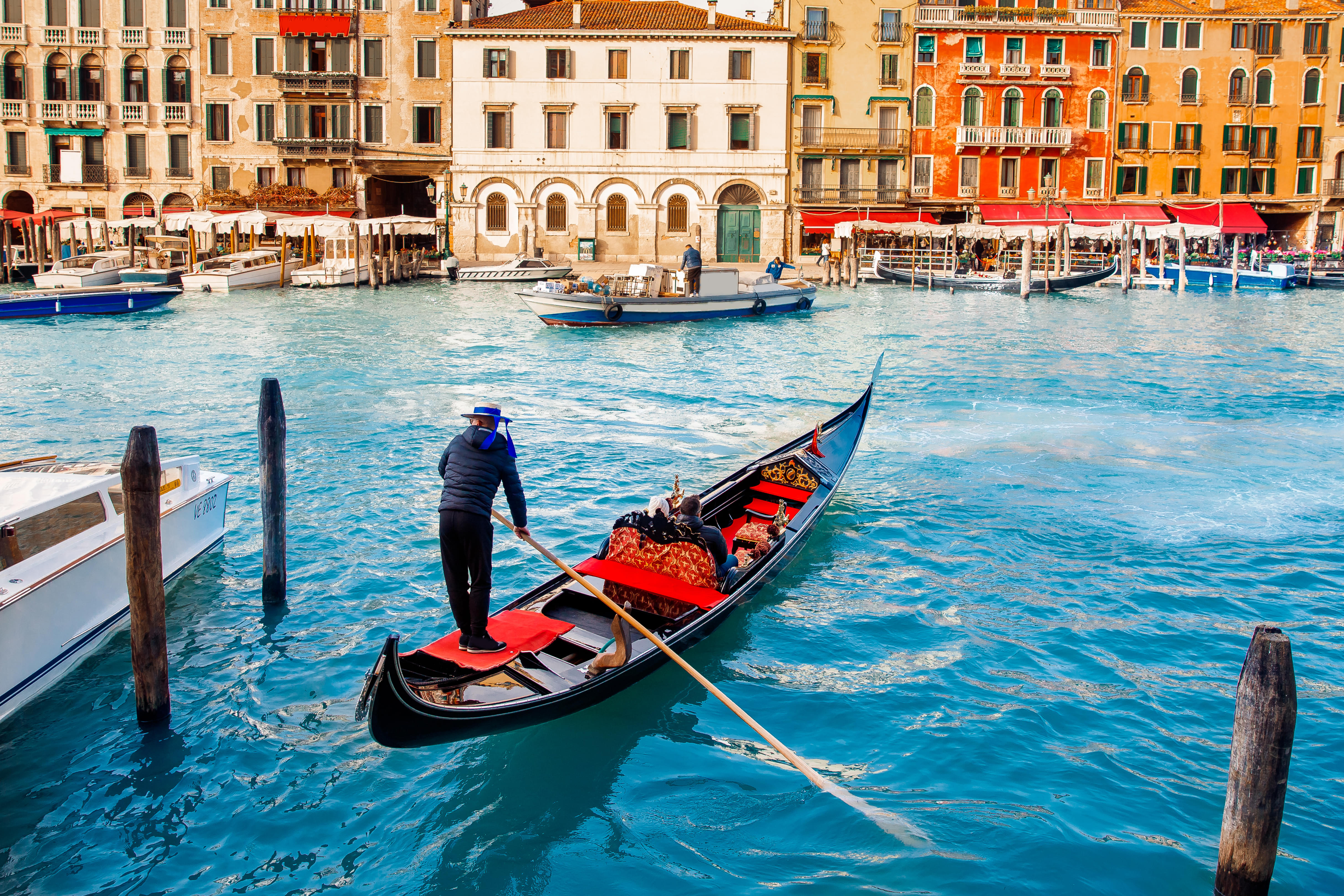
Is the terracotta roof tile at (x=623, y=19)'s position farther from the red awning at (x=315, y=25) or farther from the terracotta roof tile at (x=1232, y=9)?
the terracotta roof tile at (x=1232, y=9)

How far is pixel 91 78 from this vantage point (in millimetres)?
38594

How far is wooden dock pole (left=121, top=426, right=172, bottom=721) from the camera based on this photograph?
5.58 meters

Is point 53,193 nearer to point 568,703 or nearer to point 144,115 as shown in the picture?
point 144,115

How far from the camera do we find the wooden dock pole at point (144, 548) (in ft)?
18.3

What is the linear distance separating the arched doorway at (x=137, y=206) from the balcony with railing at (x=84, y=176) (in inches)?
33.3

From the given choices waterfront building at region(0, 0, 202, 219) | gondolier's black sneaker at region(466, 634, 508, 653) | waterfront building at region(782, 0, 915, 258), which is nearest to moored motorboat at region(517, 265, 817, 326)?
waterfront building at region(782, 0, 915, 258)

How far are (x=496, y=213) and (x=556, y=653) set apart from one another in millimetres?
34942

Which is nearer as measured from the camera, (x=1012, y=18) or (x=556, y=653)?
(x=556, y=653)

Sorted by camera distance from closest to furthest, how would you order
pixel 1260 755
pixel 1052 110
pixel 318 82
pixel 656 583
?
1. pixel 1260 755
2. pixel 656 583
3. pixel 318 82
4. pixel 1052 110

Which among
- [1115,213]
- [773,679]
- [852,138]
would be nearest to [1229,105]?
[1115,213]

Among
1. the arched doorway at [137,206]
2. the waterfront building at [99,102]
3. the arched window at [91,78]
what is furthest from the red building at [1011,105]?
the arched window at [91,78]

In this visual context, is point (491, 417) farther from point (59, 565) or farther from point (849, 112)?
point (849, 112)

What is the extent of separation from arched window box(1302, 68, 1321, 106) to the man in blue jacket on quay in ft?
143

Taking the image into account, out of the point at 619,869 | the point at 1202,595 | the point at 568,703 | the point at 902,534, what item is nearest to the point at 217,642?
the point at 568,703
